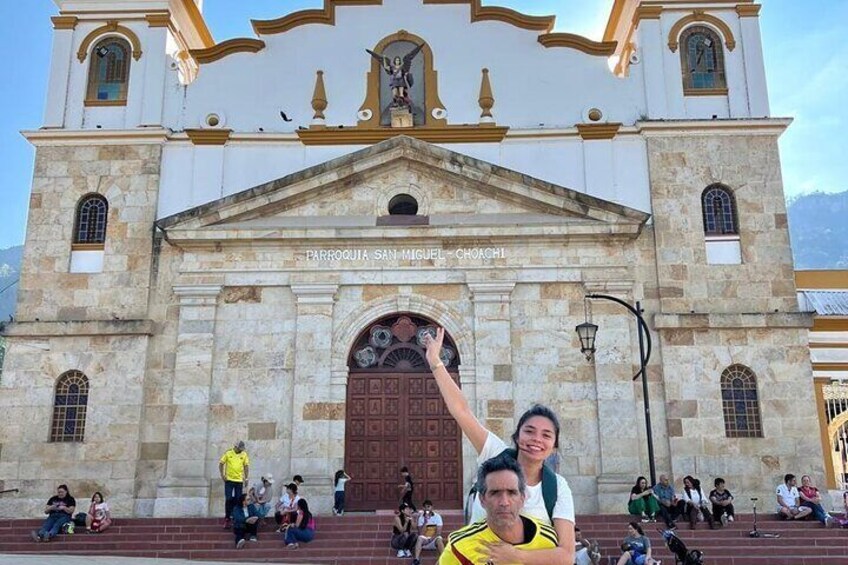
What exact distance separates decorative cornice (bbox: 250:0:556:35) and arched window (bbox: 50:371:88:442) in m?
9.77

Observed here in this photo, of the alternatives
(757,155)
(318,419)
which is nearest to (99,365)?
(318,419)

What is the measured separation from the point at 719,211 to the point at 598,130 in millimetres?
3451

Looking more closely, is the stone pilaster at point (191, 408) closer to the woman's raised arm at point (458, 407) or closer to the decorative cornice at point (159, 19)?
the decorative cornice at point (159, 19)

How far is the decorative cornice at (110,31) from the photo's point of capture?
22.3 meters

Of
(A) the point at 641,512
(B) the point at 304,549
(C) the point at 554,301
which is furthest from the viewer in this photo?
(C) the point at 554,301

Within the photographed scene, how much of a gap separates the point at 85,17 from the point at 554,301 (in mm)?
14006

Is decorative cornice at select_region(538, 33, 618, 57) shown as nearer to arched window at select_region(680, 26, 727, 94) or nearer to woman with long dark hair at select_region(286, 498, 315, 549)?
arched window at select_region(680, 26, 727, 94)

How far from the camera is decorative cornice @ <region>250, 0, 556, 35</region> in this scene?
22.3 metres

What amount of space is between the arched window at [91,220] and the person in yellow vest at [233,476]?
709 centimetres

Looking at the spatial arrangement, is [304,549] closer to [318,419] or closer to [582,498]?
[318,419]

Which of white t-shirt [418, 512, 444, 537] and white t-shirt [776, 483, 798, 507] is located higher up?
white t-shirt [776, 483, 798, 507]

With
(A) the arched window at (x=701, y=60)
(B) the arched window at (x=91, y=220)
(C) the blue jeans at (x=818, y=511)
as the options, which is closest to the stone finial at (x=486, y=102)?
(A) the arched window at (x=701, y=60)

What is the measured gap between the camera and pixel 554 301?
64.8ft

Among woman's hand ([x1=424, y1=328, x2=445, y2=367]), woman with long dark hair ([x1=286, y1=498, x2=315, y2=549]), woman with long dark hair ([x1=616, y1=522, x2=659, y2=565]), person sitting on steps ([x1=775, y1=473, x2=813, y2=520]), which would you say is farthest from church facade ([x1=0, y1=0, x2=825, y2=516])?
woman's hand ([x1=424, y1=328, x2=445, y2=367])
